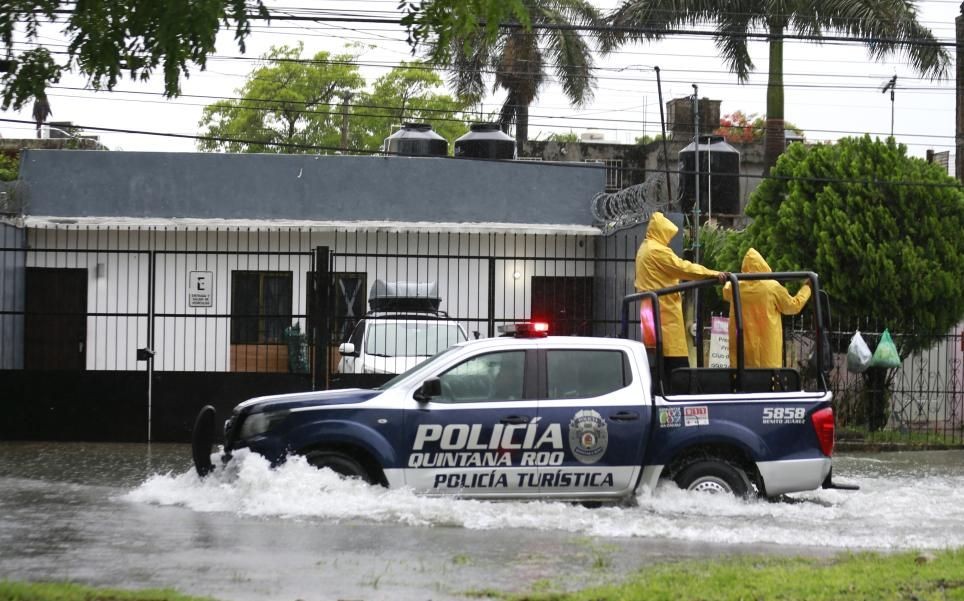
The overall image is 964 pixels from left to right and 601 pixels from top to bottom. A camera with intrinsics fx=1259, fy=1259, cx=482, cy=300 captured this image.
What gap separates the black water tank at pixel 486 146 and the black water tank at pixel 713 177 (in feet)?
16.3

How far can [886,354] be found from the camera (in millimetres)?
18078

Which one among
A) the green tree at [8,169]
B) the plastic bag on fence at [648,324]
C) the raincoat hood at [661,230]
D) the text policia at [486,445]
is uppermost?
the green tree at [8,169]

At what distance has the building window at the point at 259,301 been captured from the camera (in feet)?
71.4

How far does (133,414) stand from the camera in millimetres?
16594

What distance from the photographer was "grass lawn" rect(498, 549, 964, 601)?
6926 mm

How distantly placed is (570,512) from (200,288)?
9838 mm

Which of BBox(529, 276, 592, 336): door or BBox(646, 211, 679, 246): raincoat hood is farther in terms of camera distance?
BBox(529, 276, 592, 336): door

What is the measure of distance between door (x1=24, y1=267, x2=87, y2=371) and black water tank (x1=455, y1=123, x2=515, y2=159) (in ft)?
25.7

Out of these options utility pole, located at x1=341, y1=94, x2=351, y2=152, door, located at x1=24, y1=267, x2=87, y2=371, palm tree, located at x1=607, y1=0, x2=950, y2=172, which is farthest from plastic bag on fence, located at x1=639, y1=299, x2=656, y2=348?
utility pole, located at x1=341, y1=94, x2=351, y2=152

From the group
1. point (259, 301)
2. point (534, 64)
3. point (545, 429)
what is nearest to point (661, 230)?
point (545, 429)

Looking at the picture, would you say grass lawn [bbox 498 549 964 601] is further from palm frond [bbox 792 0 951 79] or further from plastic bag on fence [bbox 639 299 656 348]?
palm frond [bbox 792 0 951 79]

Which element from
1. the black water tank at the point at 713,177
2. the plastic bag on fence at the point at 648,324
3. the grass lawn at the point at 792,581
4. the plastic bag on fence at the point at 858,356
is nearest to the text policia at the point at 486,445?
the plastic bag on fence at the point at 648,324

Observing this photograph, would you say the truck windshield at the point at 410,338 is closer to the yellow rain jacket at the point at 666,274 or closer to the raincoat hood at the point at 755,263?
the yellow rain jacket at the point at 666,274

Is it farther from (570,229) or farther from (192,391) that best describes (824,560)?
(570,229)
